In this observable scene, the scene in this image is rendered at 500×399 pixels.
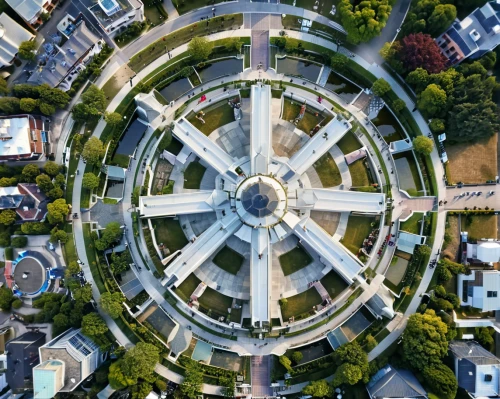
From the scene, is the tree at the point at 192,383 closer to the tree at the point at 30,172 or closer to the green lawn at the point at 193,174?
the green lawn at the point at 193,174

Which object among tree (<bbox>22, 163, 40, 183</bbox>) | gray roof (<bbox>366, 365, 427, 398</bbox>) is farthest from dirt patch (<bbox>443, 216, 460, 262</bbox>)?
tree (<bbox>22, 163, 40, 183</bbox>)

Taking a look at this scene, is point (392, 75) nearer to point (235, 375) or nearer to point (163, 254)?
point (163, 254)

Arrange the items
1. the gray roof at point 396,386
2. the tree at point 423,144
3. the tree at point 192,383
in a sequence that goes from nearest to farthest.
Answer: the gray roof at point 396,386 < the tree at point 192,383 < the tree at point 423,144

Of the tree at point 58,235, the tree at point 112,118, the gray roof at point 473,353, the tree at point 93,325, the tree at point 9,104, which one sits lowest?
the gray roof at point 473,353

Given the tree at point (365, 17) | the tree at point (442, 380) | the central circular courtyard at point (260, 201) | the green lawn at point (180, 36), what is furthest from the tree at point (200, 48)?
the tree at point (442, 380)

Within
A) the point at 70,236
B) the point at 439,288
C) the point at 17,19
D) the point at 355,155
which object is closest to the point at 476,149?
the point at 355,155

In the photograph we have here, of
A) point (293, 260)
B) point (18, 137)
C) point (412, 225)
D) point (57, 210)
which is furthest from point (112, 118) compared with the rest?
point (412, 225)
